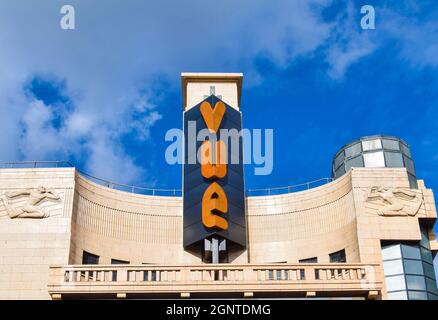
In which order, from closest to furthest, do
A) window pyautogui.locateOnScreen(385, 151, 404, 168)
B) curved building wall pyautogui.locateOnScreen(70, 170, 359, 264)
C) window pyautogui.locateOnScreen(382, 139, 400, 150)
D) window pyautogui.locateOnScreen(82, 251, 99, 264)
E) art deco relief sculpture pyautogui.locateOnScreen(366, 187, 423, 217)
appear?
art deco relief sculpture pyautogui.locateOnScreen(366, 187, 423, 217), window pyautogui.locateOnScreen(82, 251, 99, 264), curved building wall pyautogui.locateOnScreen(70, 170, 359, 264), window pyautogui.locateOnScreen(385, 151, 404, 168), window pyautogui.locateOnScreen(382, 139, 400, 150)

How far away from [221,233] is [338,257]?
8501 mm

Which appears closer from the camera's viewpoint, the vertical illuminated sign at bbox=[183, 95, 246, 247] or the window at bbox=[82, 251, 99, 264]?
the window at bbox=[82, 251, 99, 264]

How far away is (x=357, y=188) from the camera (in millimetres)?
42969

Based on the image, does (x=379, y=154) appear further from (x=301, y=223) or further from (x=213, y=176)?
(x=213, y=176)

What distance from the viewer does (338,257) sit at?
144 ft

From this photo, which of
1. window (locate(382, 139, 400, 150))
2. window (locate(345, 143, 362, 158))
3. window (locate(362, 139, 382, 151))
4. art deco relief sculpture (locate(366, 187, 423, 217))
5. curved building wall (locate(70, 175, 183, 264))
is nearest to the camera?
art deco relief sculpture (locate(366, 187, 423, 217))

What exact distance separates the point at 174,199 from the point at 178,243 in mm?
3461

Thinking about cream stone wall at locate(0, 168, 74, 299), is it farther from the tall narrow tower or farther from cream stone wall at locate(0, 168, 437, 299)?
the tall narrow tower

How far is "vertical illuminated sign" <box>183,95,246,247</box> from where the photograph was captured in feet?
146

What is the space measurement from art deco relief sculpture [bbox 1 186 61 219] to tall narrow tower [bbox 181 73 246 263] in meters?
10.0

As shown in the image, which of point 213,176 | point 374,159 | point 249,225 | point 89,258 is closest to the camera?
point 89,258

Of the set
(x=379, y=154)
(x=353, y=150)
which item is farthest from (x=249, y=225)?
(x=379, y=154)

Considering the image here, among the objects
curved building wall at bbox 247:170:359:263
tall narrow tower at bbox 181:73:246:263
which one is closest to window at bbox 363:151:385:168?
curved building wall at bbox 247:170:359:263
